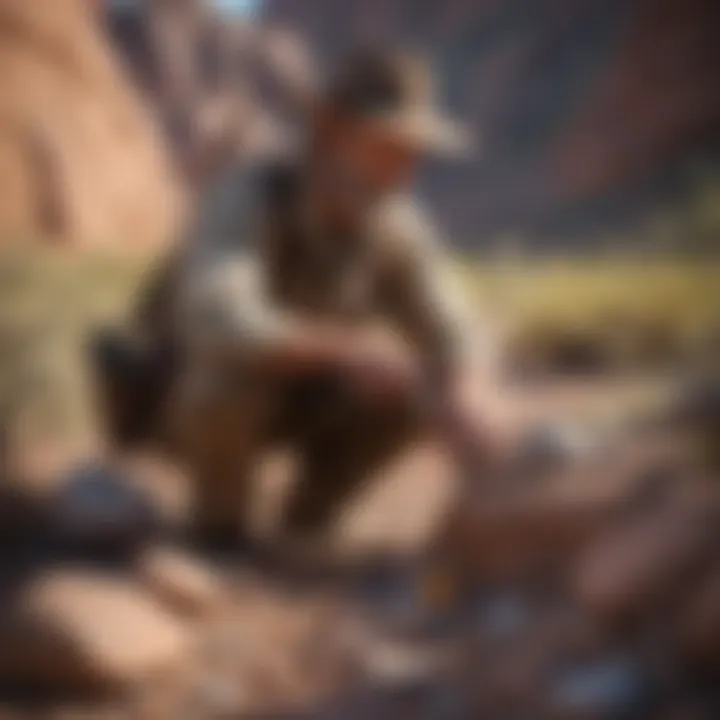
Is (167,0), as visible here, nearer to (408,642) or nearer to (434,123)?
(434,123)

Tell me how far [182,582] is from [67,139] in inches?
21.3

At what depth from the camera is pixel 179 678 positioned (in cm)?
92

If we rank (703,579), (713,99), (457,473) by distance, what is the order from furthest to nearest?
(713,99), (457,473), (703,579)

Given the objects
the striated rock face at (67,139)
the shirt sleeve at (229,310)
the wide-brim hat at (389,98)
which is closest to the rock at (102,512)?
the shirt sleeve at (229,310)

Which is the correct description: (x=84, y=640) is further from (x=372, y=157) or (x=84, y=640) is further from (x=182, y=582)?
(x=372, y=157)

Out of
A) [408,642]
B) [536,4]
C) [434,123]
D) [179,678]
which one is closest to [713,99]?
[536,4]

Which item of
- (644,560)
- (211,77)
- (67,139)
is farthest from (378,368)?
(67,139)

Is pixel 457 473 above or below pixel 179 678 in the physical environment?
above

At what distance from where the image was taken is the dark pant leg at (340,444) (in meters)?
1.08

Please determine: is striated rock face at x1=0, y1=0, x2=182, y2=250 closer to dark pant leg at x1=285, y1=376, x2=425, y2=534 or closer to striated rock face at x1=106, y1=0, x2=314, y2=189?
striated rock face at x1=106, y1=0, x2=314, y2=189

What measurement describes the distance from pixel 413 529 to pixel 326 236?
9.7 inches

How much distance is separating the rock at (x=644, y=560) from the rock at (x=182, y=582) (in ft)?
0.86

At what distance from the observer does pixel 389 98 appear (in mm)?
1073

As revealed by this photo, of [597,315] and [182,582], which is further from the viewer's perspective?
[597,315]
